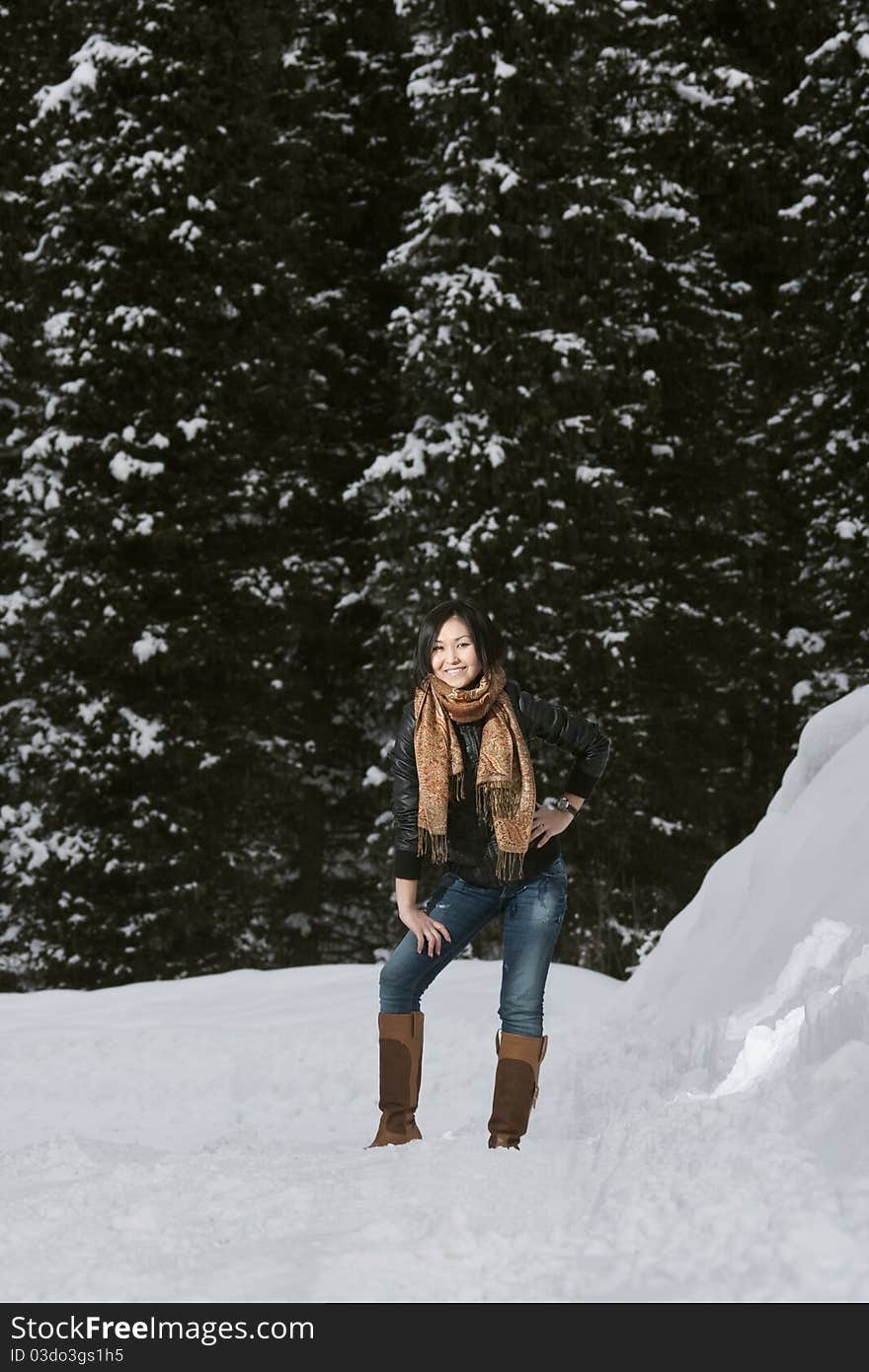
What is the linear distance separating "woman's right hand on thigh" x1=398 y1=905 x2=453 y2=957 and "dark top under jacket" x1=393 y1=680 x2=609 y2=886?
0.39ft

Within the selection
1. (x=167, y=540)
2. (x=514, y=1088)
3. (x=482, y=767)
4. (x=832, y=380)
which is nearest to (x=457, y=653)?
(x=482, y=767)

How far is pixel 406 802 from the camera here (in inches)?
192

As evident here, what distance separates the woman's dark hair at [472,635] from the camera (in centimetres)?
486

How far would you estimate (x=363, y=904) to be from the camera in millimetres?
18953

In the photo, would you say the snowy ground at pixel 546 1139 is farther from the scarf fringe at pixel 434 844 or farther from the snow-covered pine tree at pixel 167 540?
the snow-covered pine tree at pixel 167 540

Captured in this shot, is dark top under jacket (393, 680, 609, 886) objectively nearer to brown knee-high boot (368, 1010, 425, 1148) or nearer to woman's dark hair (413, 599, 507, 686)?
woman's dark hair (413, 599, 507, 686)

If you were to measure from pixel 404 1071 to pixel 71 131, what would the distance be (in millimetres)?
14533

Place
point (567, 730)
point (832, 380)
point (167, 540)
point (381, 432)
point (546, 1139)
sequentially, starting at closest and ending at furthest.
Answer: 1. point (567, 730)
2. point (546, 1139)
3. point (167, 540)
4. point (832, 380)
5. point (381, 432)

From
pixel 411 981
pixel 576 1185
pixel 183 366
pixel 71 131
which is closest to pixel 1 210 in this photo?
pixel 71 131

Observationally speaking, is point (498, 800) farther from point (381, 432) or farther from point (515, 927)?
point (381, 432)

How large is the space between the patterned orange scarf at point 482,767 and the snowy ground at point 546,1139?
911mm

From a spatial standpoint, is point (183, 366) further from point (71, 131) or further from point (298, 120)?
point (298, 120)

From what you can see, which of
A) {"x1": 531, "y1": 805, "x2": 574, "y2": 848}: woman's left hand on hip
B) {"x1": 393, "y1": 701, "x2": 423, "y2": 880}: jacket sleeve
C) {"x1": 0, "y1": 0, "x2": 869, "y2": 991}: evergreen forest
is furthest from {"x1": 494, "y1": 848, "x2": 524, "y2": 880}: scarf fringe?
{"x1": 0, "y1": 0, "x2": 869, "y2": 991}: evergreen forest

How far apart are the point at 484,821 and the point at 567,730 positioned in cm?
44
